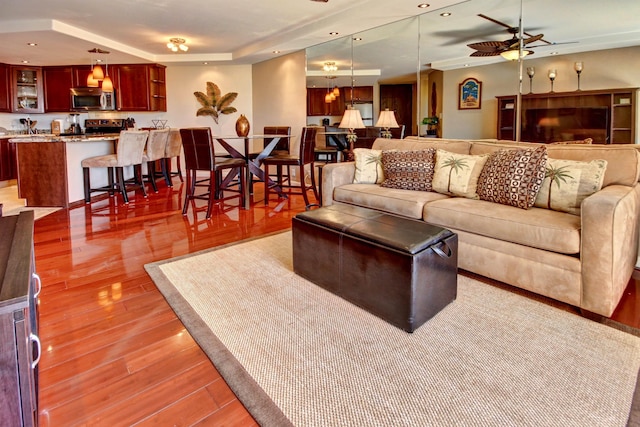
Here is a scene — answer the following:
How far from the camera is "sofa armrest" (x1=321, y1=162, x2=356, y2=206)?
11.6ft

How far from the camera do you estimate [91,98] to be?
24.2 ft

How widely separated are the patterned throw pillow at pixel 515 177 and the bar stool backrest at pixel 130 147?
14.1 feet

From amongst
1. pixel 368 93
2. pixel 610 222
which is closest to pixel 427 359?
pixel 610 222

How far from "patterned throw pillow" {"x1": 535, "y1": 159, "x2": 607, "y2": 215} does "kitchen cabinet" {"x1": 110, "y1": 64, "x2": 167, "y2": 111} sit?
22.9ft

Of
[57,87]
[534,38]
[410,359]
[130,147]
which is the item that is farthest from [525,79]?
[57,87]

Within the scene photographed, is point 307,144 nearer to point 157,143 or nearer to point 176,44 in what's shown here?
point 157,143

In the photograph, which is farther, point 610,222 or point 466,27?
point 466,27

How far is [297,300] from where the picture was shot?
2254mm

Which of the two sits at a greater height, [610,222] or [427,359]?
[610,222]

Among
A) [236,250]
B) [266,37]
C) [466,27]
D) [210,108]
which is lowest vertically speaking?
→ [236,250]

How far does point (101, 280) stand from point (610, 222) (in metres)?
2.96

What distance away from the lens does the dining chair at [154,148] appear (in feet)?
18.4

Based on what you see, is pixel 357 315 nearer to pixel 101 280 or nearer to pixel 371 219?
pixel 371 219

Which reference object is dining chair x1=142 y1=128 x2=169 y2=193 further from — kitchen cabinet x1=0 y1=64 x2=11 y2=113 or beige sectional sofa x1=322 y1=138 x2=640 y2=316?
beige sectional sofa x1=322 y1=138 x2=640 y2=316
